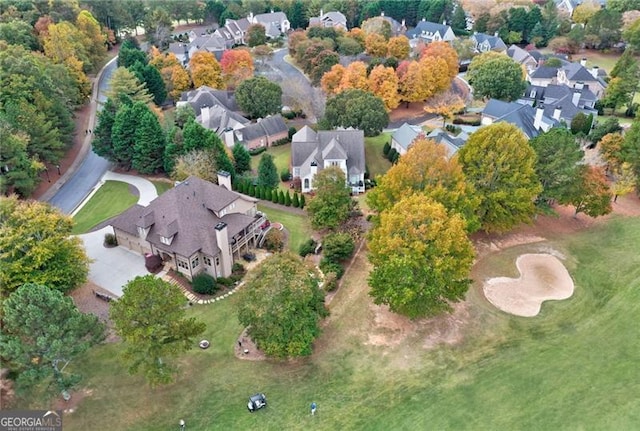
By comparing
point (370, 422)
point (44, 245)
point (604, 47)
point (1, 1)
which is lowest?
point (604, 47)

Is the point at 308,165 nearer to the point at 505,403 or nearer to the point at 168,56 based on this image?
the point at 505,403

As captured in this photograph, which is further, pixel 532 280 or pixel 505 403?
pixel 532 280

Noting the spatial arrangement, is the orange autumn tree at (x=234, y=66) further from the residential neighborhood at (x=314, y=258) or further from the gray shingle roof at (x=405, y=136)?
the gray shingle roof at (x=405, y=136)

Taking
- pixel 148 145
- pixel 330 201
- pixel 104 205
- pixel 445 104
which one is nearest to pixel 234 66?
pixel 148 145

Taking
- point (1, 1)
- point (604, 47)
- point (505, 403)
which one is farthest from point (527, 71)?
point (1, 1)

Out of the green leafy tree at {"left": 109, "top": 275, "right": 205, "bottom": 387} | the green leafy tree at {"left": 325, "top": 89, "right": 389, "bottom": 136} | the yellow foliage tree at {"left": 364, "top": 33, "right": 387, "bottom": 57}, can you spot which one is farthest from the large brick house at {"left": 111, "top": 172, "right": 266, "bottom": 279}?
the yellow foliage tree at {"left": 364, "top": 33, "right": 387, "bottom": 57}

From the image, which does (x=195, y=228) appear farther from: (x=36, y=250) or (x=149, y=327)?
(x=149, y=327)

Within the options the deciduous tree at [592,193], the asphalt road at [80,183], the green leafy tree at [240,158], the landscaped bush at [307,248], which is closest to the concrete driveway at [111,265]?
the asphalt road at [80,183]
